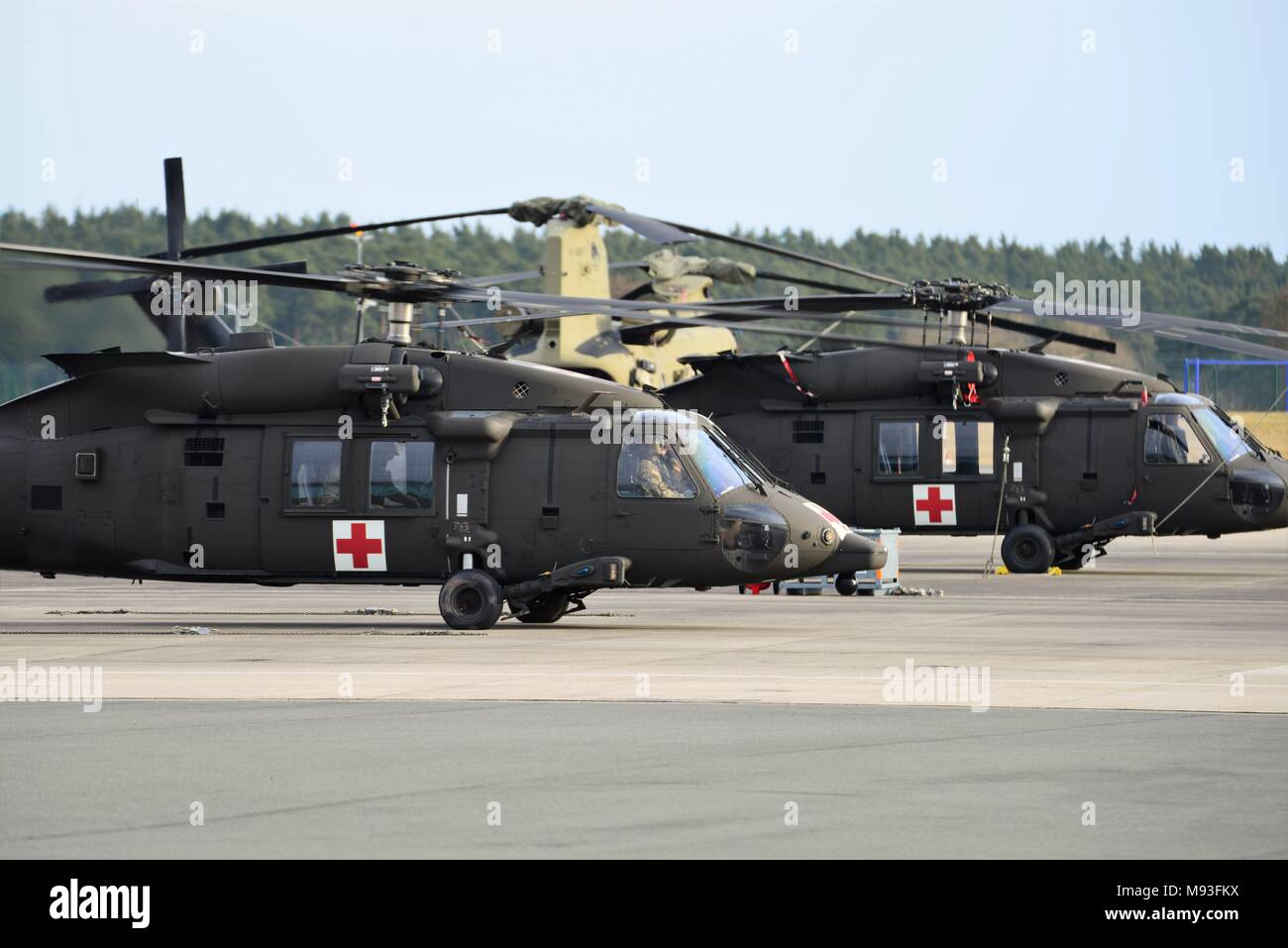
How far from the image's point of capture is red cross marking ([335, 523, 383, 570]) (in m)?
21.1

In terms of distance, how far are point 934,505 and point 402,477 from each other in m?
11.9

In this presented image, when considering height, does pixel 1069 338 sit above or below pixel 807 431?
above

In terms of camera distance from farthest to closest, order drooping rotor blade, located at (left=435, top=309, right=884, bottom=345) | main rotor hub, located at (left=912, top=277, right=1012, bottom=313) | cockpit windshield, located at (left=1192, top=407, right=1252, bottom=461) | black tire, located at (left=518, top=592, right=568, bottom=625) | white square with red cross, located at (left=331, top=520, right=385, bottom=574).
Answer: cockpit windshield, located at (left=1192, top=407, right=1252, bottom=461), main rotor hub, located at (left=912, top=277, right=1012, bottom=313), drooping rotor blade, located at (left=435, top=309, right=884, bottom=345), black tire, located at (left=518, top=592, right=568, bottom=625), white square with red cross, located at (left=331, top=520, right=385, bottom=574)

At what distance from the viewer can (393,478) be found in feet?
69.5

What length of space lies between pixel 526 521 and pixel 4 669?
606cm

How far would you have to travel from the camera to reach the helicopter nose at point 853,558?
20750 mm

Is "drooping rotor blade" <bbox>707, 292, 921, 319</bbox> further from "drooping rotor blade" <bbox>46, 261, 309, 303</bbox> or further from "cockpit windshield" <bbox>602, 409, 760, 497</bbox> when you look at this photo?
"drooping rotor blade" <bbox>46, 261, 309, 303</bbox>

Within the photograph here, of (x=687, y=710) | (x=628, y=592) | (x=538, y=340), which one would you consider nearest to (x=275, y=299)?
(x=538, y=340)

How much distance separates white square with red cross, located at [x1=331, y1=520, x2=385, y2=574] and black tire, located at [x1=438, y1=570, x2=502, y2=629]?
0.87 m

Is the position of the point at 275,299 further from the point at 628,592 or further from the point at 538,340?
the point at 628,592

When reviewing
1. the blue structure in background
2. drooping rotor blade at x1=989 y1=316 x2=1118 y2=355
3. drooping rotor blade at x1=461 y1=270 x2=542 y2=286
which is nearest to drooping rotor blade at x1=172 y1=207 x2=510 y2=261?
drooping rotor blade at x1=461 y1=270 x2=542 y2=286

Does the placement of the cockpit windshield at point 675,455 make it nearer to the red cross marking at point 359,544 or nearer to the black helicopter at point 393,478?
the black helicopter at point 393,478

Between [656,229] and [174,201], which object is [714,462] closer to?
[656,229]

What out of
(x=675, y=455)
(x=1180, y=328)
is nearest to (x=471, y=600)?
(x=675, y=455)
